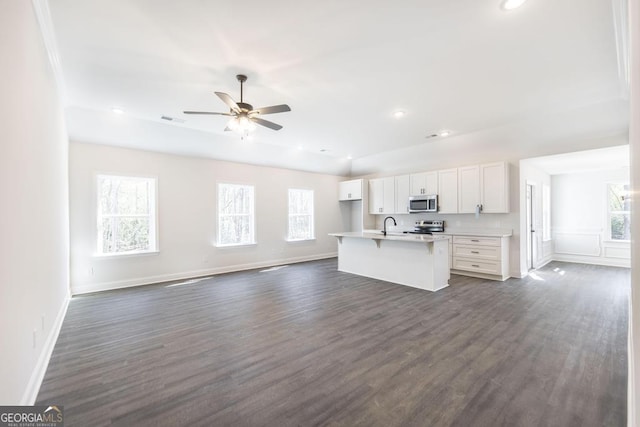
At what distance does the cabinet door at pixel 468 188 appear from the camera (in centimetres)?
587

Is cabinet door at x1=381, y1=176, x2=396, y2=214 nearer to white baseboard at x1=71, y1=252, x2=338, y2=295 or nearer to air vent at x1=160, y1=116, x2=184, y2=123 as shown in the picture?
white baseboard at x1=71, y1=252, x2=338, y2=295

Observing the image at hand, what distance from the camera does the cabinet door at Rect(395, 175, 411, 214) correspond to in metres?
7.14

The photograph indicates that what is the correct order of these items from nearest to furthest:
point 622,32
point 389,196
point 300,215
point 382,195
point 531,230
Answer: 1. point 622,32
2. point 531,230
3. point 389,196
4. point 382,195
5. point 300,215

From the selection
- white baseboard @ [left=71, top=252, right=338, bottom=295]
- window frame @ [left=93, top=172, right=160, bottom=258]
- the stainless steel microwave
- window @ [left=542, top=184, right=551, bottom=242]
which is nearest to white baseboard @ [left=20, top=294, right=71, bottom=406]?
white baseboard @ [left=71, top=252, right=338, bottom=295]

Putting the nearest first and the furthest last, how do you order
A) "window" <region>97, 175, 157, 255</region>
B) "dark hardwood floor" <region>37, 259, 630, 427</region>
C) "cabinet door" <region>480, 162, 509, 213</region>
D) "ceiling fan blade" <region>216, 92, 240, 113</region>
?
"dark hardwood floor" <region>37, 259, 630, 427</region> → "ceiling fan blade" <region>216, 92, 240, 113</region> → "window" <region>97, 175, 157, 255</region> → "cabinet door" <region>480, 162, 509, 213</region>

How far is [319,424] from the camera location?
1.72m

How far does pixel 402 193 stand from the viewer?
7.28 meters

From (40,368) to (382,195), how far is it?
282 inches

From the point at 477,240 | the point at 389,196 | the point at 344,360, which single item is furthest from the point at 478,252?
the point at 344,360

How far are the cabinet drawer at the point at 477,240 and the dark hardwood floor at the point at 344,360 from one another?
3.89 ft

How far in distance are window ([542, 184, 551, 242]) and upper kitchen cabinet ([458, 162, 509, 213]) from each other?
2485mm

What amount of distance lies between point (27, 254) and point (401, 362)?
3.06m

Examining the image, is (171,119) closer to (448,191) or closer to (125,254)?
(125,254)

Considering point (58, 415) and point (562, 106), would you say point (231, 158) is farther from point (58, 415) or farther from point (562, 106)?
point (562, 106)
